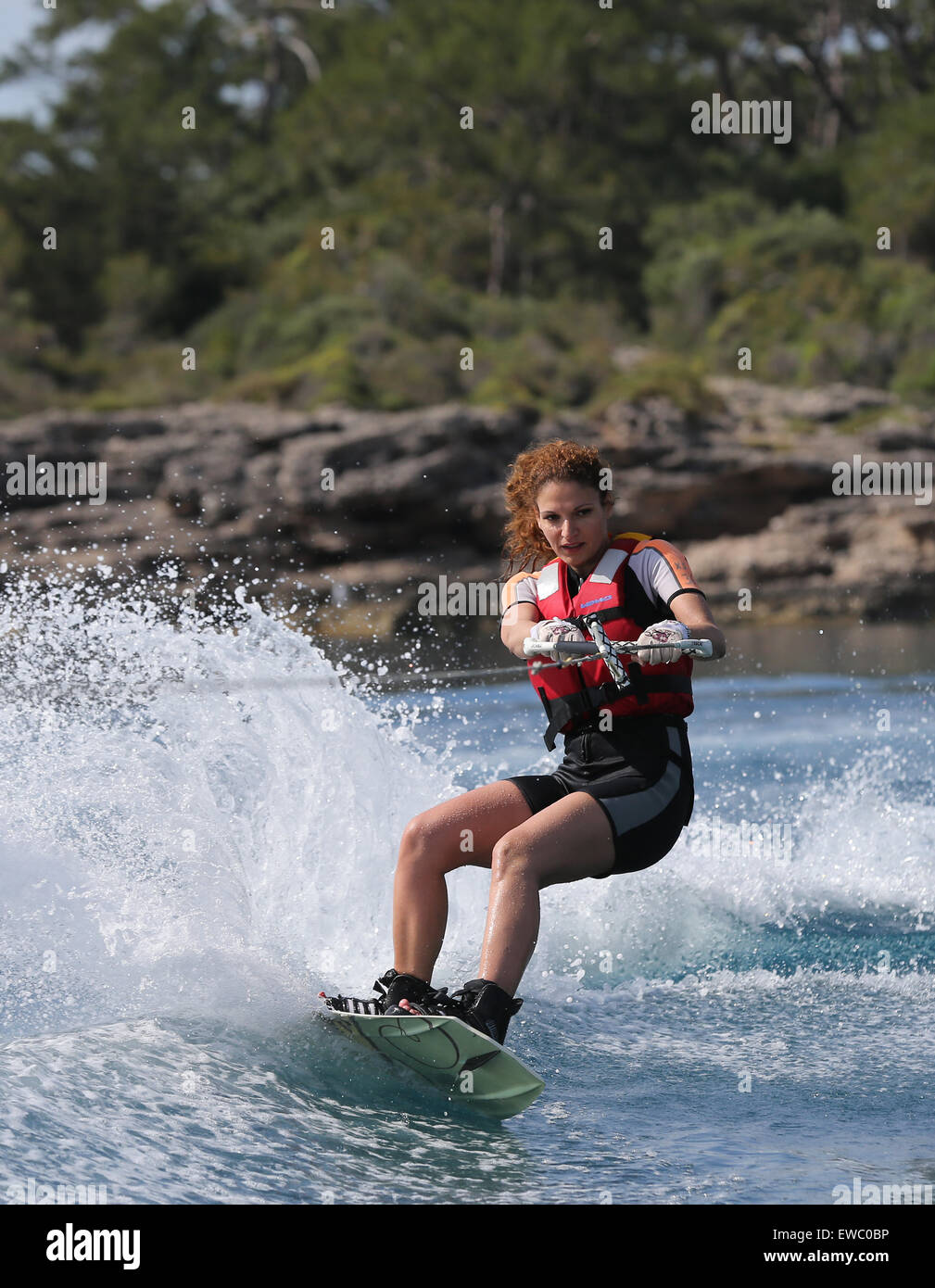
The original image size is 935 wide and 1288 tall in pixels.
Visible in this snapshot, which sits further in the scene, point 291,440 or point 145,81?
point 145,81

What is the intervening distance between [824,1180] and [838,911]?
6.95 feet

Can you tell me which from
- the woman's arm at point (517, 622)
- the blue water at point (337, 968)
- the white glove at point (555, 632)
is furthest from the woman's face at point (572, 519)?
the blue water at point (337, 968)

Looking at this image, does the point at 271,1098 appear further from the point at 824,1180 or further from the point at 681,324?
the point at 681,324

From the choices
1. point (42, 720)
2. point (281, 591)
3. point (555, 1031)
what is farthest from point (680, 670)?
point (281, 591)

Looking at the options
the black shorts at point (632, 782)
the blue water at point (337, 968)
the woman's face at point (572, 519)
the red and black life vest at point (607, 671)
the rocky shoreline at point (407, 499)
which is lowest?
the blue water at point (337, 968)

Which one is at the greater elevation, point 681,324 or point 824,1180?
point 681,324

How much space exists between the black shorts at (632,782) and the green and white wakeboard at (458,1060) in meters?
0.51

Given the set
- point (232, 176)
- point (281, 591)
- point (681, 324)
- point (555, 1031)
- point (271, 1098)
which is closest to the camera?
point (271, 1098)

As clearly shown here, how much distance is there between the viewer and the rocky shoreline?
16531 mm

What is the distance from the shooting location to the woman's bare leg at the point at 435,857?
308 cm

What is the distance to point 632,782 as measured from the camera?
124 inches

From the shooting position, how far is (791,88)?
35562mm

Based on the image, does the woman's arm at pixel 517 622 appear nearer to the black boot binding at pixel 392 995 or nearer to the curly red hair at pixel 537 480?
the curly red hair at pixel 537 480

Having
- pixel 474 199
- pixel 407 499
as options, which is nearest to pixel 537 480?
pixel 407 499
